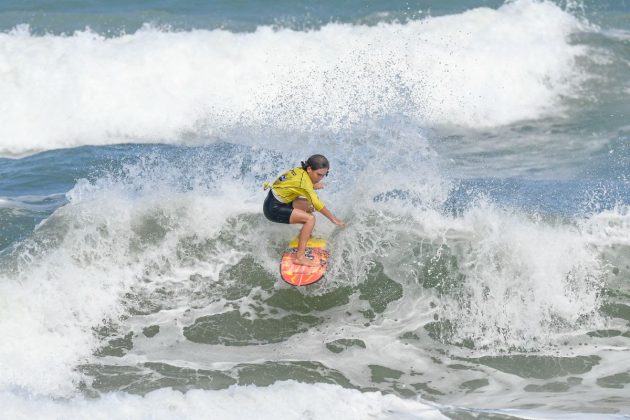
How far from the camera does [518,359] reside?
25.9ft

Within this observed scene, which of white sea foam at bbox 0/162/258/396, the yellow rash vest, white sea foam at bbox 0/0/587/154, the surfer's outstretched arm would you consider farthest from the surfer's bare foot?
white sea foam at bbox 0/0/587/154

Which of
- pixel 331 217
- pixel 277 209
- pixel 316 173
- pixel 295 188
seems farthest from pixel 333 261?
pixel 316 173

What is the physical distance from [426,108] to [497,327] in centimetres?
814

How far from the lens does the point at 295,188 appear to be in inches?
334

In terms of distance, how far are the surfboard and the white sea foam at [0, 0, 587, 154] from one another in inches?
211

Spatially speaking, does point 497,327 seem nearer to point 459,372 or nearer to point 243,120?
point 459,372

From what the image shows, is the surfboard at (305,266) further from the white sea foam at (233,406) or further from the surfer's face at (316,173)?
the white sea foam at (233,406)

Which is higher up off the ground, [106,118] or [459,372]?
[106,118]

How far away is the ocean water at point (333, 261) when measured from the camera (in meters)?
7.36

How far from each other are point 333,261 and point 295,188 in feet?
3.53

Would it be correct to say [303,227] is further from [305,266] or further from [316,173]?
[316,173]

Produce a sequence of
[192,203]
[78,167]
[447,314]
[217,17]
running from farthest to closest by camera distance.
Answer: [217,17] < [78,167] < [192,203] < [447,314]

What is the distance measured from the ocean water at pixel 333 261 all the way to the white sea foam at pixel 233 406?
22mm

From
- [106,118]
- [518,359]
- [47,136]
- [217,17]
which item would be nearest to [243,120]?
[106,118]
